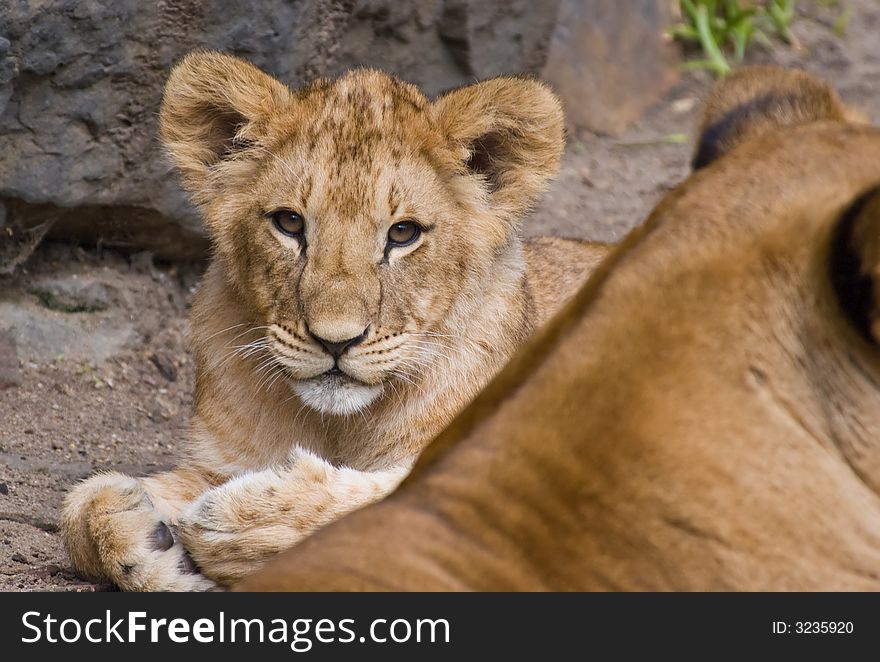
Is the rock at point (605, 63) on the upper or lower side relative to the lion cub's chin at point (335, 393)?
upper

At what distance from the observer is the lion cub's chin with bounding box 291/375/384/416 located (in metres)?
3.12

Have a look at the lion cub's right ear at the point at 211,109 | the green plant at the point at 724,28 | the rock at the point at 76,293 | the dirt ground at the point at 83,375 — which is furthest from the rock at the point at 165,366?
the green plant at the point at 724,28

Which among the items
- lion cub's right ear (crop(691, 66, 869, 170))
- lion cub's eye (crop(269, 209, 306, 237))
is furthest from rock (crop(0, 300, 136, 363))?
lion cub's right ear (crop(691, 66, 869, 170))

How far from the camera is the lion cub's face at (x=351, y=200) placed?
3.10m

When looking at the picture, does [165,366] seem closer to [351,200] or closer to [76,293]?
[76,293]

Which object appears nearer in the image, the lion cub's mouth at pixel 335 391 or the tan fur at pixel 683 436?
the tan fur at pixel 683 436

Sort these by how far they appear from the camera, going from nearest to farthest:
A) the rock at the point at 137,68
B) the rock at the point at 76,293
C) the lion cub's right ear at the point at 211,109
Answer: the lion cub's right ear at the point at 211,109, the rock at the point at 137,68, the rock at the point at 76,293

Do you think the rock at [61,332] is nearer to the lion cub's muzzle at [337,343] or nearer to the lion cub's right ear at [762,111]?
the lion cub's muzzle at [337,343]

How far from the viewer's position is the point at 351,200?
10.3 ft

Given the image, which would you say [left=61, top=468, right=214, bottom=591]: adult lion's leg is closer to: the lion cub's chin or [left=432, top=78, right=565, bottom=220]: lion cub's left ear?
the lion cub's chin

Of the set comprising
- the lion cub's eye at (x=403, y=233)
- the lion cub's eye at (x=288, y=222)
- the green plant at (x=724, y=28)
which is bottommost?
the lion cub's eye at (x=288, y=222)

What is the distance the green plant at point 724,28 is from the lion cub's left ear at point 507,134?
3.46 meters

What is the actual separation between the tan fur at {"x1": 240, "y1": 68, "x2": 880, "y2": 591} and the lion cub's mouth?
1456 millimetres
